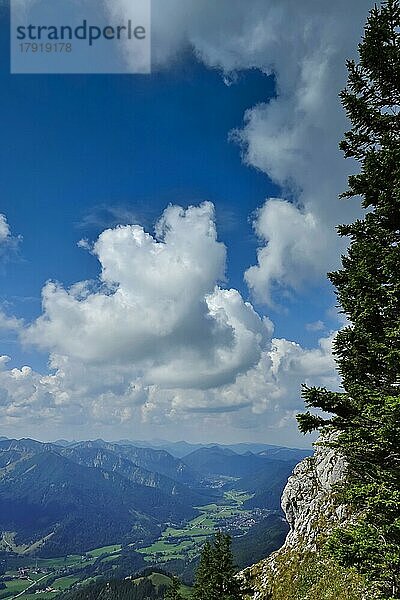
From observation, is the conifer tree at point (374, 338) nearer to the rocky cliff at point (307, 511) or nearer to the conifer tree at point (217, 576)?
the conifer tree at point (217, 576)

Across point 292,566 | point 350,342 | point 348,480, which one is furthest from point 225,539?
point 350,342

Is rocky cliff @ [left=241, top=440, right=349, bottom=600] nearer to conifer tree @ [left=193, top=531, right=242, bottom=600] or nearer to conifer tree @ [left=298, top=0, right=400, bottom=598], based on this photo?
conifer tree @ [left=193, top=531, right=242, bottom=600]

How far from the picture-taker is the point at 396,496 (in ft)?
36.0

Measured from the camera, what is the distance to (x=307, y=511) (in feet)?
168

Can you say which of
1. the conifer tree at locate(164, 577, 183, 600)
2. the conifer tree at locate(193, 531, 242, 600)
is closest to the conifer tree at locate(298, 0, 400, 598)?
the conifer tree at locate(193, 531, 242, 600)

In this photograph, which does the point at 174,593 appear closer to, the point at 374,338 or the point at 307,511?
the point at 307,511

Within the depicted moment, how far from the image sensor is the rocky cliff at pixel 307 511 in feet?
147

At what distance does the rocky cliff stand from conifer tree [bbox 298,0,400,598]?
106 ft

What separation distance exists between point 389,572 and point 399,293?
845 cm

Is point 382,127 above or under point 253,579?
above

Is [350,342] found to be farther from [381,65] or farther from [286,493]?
[286,493]

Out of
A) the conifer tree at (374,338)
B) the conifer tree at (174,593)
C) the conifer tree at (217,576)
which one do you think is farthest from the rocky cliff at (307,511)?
the conifer tree at (374,338)

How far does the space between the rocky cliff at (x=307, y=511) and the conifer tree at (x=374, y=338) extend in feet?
106

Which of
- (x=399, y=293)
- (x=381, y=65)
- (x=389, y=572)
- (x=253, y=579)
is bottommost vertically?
(x=253, y=579)
